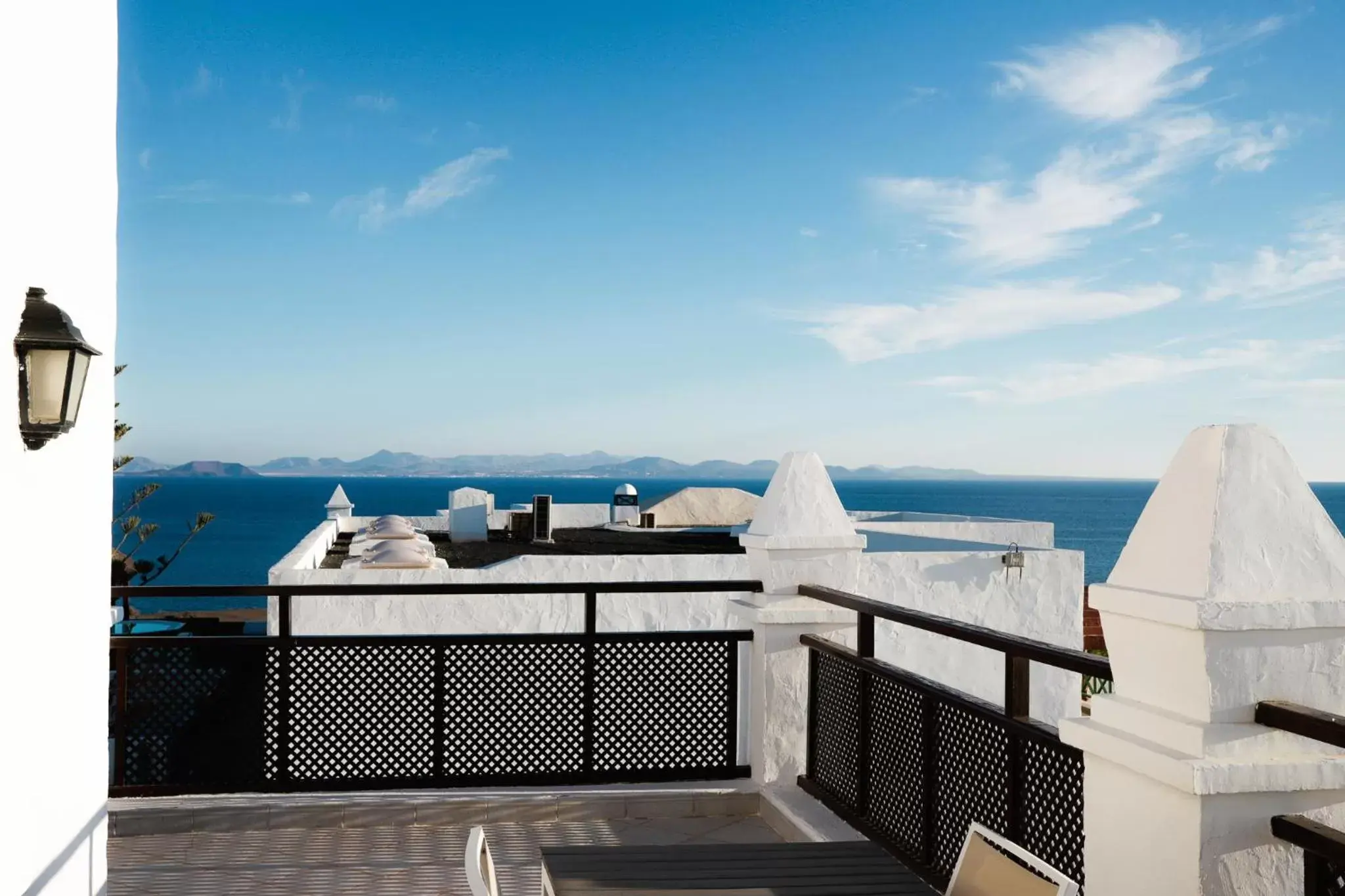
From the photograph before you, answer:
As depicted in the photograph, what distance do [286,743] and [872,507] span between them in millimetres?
133689

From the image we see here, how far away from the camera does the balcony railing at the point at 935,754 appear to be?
3014 millimetres

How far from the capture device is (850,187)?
35375mm

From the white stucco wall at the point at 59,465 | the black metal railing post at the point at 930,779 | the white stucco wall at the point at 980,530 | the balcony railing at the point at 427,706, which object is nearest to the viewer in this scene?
the white stucco wall at the point at 59,465

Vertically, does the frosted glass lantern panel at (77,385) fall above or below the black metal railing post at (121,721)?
above

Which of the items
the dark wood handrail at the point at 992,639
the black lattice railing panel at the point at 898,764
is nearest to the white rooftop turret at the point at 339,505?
the dark wood handrail at the point at 992,639

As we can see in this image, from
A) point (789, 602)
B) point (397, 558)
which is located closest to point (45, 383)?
point (789, 602)

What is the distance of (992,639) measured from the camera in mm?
3285

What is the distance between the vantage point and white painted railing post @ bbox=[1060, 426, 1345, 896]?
7.03 feet

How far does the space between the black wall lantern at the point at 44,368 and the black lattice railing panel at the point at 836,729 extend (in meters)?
3.11

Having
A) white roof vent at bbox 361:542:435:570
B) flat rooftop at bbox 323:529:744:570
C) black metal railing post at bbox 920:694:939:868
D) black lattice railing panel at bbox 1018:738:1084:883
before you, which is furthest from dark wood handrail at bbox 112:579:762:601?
flat rooftop at bbox 323:529:744:570

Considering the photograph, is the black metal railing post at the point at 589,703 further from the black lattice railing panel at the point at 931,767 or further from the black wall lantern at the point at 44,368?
the black wall lantern at the point at 44,368

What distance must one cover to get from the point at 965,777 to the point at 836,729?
4.04ft

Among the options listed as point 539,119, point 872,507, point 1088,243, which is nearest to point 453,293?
point 539,119

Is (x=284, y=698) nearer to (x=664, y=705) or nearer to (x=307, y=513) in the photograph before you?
(x=664, y=705)
